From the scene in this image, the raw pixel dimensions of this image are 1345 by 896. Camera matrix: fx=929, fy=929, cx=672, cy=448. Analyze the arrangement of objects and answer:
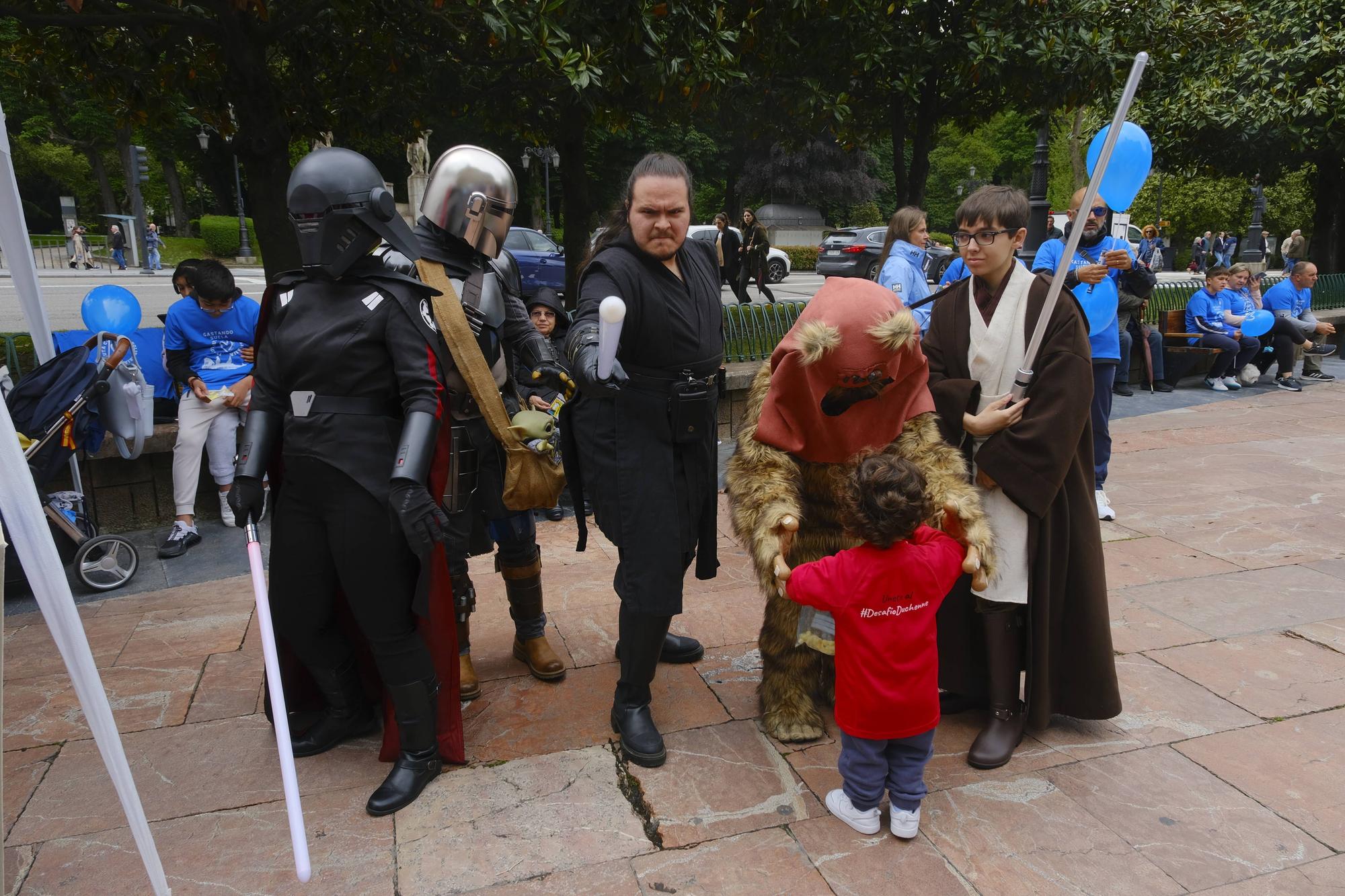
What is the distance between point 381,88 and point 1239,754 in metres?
7.64

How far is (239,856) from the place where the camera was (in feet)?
8.95

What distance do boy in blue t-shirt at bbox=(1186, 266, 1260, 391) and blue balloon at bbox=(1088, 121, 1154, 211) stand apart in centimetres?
757

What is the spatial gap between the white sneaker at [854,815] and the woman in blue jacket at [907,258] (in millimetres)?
3461

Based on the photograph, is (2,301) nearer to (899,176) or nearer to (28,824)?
(899,176)

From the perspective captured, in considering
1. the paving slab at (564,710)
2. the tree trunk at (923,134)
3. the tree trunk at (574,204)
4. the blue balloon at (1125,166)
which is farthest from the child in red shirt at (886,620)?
the tree trunk at (923,134)

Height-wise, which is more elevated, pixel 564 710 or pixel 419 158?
pixel 419 158

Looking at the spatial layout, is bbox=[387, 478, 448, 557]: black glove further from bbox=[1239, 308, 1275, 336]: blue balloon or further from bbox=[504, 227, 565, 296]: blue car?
bbox=[504, 227, 565, 296]: blue car

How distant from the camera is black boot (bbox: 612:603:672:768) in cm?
316

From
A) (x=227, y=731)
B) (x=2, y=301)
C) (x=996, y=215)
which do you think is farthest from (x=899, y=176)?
(x=2, y=301)

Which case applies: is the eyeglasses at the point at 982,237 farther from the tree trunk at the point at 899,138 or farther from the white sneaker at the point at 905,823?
the tree trunk at the point at 899,138

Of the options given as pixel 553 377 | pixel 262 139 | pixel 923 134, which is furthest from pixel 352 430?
pixel 923 134

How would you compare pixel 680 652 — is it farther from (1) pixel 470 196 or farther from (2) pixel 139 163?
(2) pixel 139 163

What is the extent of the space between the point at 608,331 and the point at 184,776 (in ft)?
7.08

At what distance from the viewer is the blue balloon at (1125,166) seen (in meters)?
3.69
